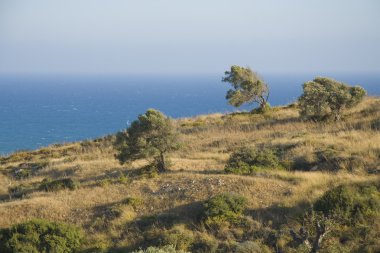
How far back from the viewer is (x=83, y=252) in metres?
15.0

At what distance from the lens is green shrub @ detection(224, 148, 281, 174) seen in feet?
65.0

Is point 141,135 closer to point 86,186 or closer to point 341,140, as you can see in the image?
point 86,186

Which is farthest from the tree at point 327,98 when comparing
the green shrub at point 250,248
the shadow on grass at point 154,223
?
the green shrub at point 250,248

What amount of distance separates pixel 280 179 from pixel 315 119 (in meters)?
17.0

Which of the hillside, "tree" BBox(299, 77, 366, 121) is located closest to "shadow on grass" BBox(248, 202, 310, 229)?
the hillside

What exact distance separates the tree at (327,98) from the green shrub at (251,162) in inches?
463

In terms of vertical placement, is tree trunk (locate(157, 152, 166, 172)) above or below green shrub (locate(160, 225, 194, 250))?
above

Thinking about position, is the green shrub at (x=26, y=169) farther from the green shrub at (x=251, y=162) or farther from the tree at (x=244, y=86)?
the tree at (x=244, y=86)

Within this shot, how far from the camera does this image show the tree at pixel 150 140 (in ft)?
71.9

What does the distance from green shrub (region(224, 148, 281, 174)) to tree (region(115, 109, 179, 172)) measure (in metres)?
3.18

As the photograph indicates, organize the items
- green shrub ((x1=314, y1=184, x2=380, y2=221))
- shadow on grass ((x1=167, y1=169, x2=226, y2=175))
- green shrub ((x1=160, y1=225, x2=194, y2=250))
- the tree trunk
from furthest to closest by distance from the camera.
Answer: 1. the tree trunk
2. shadow on grass ((x1=167, y1=169, x2=226, y2=175))
3. green shrub ((x1=314, y1=184, x2=380, y2=221))
4. green shrub ((x1=160, y1=225, x2=194, y2=250))

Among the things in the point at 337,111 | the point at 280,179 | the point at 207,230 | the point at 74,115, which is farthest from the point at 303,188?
the point at 74,115

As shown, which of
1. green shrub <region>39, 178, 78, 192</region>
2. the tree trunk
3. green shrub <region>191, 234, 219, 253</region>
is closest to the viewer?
green shrub <region>191, 234, 219, 253</region>

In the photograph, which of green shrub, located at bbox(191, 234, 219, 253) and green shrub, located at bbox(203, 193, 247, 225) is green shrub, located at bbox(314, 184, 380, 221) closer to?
green shrub, located at bbox(203, 193, 247, 225)
